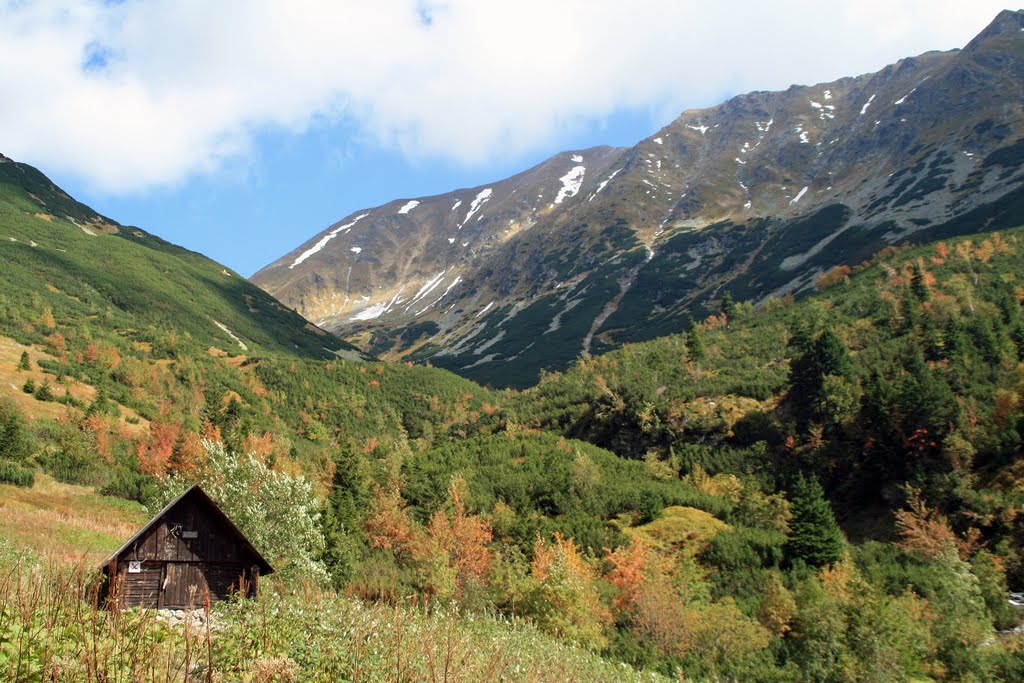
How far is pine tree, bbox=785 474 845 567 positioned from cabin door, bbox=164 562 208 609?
122 ft

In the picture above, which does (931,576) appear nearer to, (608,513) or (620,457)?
(608,513)

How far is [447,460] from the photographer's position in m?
75.2

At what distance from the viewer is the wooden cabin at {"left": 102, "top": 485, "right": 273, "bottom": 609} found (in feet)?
65.2

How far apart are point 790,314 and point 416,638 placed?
339 feet

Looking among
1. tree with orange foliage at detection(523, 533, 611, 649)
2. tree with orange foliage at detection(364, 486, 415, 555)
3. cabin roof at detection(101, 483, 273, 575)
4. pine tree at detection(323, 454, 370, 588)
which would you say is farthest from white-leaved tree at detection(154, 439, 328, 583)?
tree with orange foliage at detection(523, 533, 611, 649)

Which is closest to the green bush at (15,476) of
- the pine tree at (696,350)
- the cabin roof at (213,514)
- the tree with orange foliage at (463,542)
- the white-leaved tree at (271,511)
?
the white-leaved tree at (271,511)

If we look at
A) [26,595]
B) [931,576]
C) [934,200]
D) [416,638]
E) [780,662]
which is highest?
[934,200]

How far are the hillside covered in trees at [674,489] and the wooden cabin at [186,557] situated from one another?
306 cm

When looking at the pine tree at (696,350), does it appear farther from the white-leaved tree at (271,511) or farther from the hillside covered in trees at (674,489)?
the white-leaved tree at (271,511)

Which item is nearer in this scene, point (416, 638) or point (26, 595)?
point (26, 595)

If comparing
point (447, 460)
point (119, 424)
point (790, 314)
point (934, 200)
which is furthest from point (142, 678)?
point (934, 200)

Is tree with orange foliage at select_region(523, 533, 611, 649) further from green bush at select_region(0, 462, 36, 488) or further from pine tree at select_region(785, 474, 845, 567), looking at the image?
green bush at select_region(0, 462, 36, 488)

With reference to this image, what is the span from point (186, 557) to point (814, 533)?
127 ft

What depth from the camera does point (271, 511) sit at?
3691 cm
